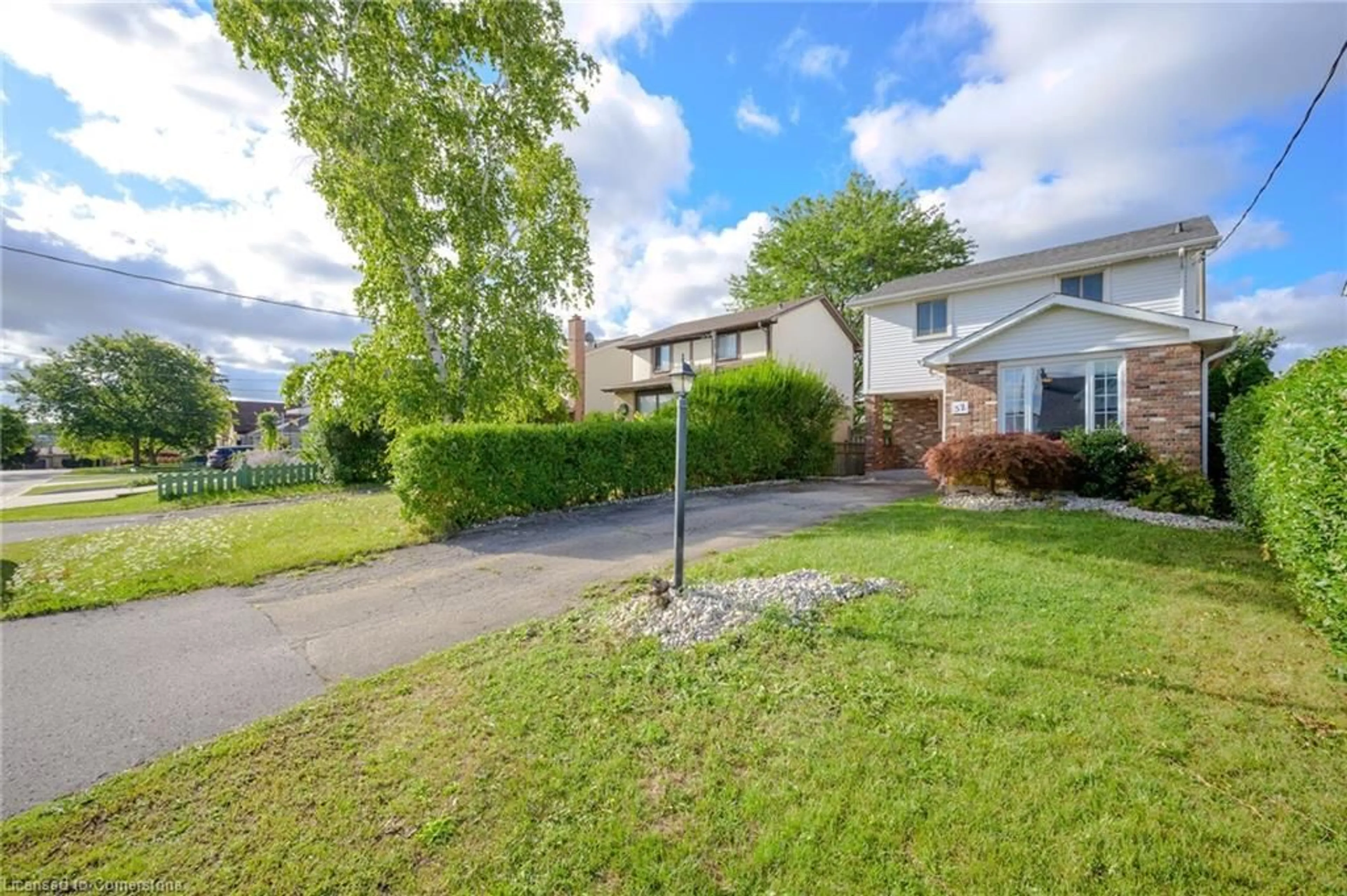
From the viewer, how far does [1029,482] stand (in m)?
10.5

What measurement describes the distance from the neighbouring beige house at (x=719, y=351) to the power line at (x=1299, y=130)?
12.4 meters

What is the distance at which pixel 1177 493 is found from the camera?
9398mm

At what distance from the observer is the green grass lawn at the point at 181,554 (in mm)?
6168

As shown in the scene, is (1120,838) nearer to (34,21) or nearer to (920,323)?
(34,21)

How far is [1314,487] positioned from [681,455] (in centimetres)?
482

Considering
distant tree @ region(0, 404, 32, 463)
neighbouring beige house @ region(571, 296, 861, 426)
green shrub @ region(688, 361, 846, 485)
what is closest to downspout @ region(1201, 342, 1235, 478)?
green shrub @ region(688, 361, 846, 485)

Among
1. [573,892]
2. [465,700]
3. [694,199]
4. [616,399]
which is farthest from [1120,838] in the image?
[616,399]

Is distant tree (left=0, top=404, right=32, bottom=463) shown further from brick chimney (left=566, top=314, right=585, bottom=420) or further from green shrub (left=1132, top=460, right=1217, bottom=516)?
green shrub (left=1132, top=460, right=1217, bottom=516)

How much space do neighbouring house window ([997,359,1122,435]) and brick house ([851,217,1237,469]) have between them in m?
0.02

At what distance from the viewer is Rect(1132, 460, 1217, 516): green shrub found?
9.20m

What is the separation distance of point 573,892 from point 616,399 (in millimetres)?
27845

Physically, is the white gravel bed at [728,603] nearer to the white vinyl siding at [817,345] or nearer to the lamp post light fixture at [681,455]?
the lamp post light fixture at [681,455]

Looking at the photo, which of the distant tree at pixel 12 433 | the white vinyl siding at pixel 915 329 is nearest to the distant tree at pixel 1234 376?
the white vinyl siding at pixel 915 329

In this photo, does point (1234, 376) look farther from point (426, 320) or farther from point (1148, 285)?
point (426, 320)
